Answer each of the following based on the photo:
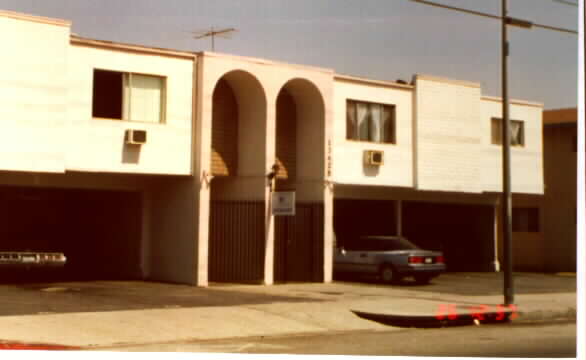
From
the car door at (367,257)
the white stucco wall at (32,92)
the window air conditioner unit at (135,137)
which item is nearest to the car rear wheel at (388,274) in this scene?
the car door at (367,257)

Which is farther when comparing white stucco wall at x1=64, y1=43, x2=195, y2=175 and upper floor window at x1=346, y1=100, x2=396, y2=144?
upper floor window at x1=346, y1=100, x2=396, y2=144

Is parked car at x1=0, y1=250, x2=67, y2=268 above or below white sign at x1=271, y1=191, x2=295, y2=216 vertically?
below

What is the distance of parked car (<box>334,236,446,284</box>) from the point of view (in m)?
25.8

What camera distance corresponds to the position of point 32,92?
20.9 metres

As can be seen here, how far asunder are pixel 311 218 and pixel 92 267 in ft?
23.4

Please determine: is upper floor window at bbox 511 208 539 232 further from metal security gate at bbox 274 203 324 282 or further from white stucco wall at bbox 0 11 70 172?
white stucco wall at bbox 0 11 70 172

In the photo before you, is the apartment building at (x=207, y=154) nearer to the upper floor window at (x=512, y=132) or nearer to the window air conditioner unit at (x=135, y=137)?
the window air conditioner unit at (x=135, y=137)

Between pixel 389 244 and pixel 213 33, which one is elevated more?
pixel 213 33

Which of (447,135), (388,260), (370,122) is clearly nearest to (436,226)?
(447,135)

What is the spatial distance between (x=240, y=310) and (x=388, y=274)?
956 centimetres

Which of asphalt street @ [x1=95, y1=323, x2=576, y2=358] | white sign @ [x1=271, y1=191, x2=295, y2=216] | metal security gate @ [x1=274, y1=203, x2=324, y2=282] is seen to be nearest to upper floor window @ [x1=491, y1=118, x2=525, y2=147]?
metal security gate @ [x1=274, y1=203, x2=324, y2=282]

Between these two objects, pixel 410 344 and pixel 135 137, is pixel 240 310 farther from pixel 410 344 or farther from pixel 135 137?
pixel 135 137

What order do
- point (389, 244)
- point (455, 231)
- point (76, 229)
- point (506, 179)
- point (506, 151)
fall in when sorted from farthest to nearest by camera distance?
point (455, 231)
point (76, 229)
point (389, 244)
point (506, 151)
point (506, 179)

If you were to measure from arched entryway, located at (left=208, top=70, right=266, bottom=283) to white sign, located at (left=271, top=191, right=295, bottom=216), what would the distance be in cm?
66
